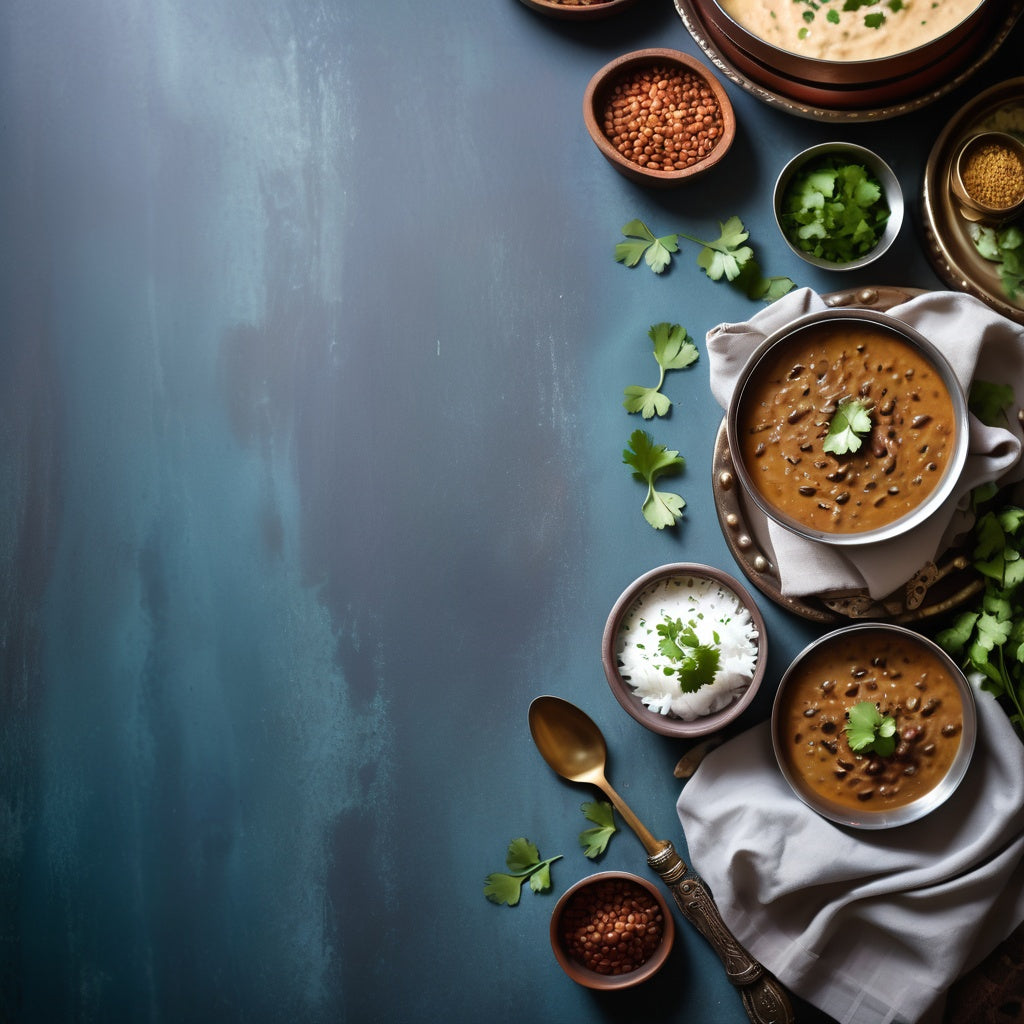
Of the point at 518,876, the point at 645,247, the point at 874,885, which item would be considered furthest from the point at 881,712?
the point at 645,247

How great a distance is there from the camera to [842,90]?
2.42 m

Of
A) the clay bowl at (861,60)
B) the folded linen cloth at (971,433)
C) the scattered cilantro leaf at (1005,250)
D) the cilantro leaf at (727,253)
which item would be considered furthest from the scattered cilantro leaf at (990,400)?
the clay bowl at (861,60)

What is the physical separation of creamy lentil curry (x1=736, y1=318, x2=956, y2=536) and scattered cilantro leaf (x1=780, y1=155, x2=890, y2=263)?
1.01 ft

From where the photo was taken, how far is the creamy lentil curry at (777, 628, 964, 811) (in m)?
2.30

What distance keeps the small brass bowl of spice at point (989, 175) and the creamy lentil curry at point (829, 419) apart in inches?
17.1

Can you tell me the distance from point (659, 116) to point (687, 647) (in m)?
1.37

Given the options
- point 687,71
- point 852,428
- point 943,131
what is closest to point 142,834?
point 852,428

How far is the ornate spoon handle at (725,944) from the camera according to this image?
2.41m

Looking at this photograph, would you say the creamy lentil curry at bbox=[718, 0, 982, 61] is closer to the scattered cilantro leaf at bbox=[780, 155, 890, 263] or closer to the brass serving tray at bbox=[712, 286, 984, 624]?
the scattered cilantro leaf at bbox=[780, 155, 890, 263]

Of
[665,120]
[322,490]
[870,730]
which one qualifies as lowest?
[870,730]

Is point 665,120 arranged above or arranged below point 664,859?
above

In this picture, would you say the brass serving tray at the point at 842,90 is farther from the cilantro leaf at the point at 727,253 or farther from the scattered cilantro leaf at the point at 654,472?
the scattered cilantro leaf at the point at 654,472

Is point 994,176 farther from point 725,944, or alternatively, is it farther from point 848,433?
point 725,944

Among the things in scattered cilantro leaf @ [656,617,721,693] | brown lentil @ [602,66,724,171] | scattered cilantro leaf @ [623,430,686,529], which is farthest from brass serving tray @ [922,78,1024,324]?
scattered cilantro leaf @ [656,617,721,693]
